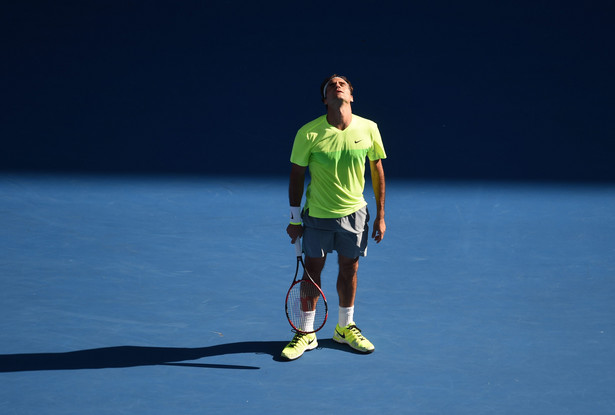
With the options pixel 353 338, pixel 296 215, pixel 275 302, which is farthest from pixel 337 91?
pixel 275 302

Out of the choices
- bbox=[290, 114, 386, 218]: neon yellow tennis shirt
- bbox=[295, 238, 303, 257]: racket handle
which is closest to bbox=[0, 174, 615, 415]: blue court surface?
bbox=[295, 238, 303, 257]: racket handle

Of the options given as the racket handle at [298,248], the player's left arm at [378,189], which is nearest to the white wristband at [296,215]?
the racket handle at [298,248]

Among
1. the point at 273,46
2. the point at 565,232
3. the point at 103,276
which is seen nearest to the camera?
the point at 103,276

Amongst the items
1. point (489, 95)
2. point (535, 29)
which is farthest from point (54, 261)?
point (535, 29)

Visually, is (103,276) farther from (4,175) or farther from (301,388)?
(4,175)

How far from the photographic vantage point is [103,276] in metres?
6.78

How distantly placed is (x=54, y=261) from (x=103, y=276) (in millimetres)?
574

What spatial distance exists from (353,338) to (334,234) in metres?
0.70

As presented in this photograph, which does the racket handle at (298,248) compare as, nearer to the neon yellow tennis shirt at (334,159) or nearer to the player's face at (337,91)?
the neon yellow tennis shirt at (334,159)

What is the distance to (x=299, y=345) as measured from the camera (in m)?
5.54

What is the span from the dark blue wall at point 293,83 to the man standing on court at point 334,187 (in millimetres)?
4030

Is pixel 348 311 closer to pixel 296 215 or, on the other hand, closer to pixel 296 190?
pixel 296 215

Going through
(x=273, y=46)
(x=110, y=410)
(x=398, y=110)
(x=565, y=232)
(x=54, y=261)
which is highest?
(x=273, y=46)

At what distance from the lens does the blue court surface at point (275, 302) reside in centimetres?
506
